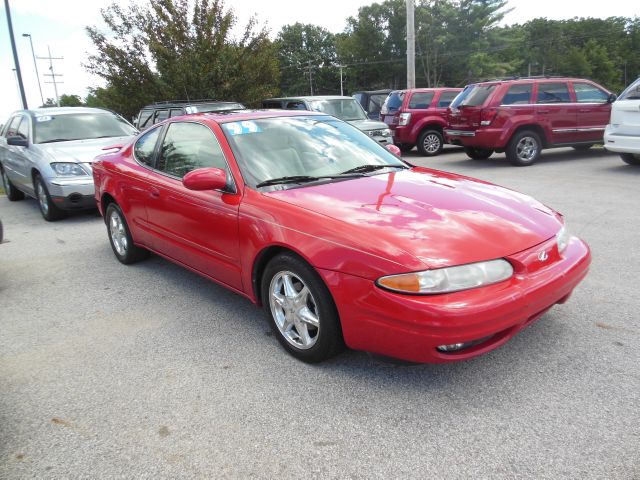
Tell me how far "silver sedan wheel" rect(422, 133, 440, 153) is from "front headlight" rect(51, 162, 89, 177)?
9.11m

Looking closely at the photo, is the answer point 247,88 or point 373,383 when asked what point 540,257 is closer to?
point 373,383

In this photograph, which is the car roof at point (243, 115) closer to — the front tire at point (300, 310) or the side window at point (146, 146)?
the side window at point (146, 146)

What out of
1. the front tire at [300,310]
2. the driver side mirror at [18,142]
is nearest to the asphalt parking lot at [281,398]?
the front tire at [300,310]

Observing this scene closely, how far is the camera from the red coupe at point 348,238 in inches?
98.8

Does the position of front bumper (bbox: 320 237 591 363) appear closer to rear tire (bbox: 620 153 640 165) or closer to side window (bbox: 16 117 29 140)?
side window (bbox: 16 117 29 140)

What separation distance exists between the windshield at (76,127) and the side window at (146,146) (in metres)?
3.77

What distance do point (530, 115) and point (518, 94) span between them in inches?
19.9

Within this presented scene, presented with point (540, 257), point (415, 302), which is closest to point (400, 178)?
point (540, 257)

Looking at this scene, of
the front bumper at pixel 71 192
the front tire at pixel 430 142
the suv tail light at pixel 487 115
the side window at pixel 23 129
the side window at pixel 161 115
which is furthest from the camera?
the front tire at pixel 430 142

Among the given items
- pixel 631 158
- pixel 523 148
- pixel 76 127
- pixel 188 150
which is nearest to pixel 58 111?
pixel 76 127

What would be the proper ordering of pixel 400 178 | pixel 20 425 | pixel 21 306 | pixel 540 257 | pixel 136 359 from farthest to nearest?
pixel 21 306
pixel 400 178
pixel 136 359
pixel 540 257
pixel 20 425

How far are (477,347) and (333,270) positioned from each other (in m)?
0.83

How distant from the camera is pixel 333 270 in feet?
8.84

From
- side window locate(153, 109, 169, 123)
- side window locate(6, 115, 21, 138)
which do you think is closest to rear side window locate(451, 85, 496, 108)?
side window locate(153, 109, 169, 123)
